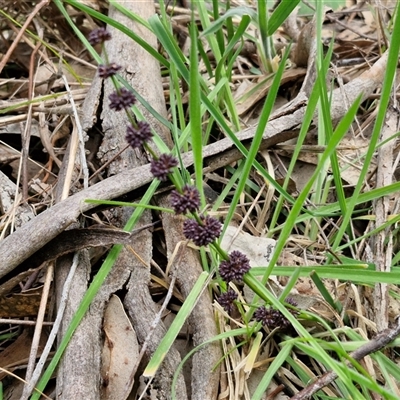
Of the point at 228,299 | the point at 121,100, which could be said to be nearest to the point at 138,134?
the point at 121,100

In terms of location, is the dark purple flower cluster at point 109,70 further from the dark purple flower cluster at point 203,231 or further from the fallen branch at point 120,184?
the fallen branch at point 120,184

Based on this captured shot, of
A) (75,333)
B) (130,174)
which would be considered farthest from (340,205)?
(75,333)

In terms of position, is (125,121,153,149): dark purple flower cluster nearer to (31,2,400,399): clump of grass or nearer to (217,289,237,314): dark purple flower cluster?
(31,2,400,399): clump of grass

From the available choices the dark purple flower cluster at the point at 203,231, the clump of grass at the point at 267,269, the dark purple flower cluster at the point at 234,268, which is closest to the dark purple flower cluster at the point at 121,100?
the clump of grass at the point at 267,269

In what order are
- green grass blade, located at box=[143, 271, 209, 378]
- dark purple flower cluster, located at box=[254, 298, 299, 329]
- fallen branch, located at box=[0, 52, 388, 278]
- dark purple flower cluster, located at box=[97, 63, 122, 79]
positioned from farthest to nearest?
fallen branch, located at box=[0, 52, 388, 278], dark purple flower cluster, located at box=[254, 298, 299, 329], green grass blade, located at box=[143, 271, 209, 378], dark purple flower cluster, located at box=[97, 63, 122, 79]

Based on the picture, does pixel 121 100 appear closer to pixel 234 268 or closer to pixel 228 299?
pixel 234 268

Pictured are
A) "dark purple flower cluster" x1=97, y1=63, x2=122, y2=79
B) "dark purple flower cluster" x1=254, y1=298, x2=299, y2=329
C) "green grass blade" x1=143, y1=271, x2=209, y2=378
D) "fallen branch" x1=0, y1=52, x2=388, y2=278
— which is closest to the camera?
"dark purple flower cluster" x1=97, y1=63, x2=122, y2=79

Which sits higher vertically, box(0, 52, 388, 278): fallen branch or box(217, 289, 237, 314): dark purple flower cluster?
box(0, 52, 388, 278): fallen branch

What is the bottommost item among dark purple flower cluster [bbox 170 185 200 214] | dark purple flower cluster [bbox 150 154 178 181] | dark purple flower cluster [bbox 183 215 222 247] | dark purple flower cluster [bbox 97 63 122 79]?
dark purple flower cluster [bbox 183 215 222 247]

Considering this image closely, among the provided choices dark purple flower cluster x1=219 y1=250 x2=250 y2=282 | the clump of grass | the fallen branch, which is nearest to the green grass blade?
the clump of grass

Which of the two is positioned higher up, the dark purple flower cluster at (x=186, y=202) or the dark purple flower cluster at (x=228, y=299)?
the dark purple flower cluster at (x=186, y=202)
